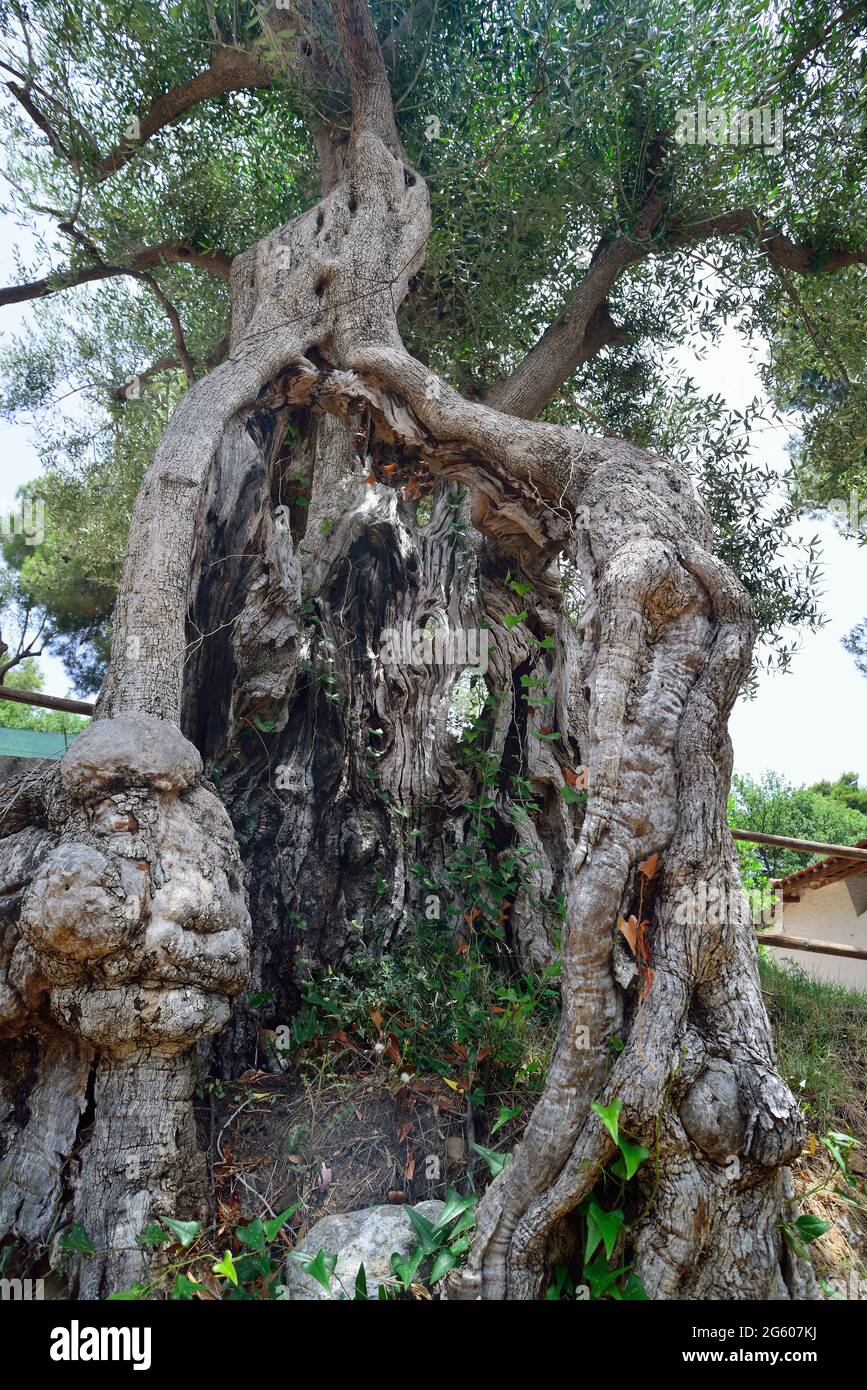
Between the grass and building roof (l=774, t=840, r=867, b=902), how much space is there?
6.58 m

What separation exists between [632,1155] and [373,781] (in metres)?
2.73

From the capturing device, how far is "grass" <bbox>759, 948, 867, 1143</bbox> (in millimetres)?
3895

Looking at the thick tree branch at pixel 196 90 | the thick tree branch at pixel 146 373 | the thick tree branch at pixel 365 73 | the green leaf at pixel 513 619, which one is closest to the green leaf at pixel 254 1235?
the green leaf at pixel 513 619

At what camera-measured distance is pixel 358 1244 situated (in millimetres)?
3115

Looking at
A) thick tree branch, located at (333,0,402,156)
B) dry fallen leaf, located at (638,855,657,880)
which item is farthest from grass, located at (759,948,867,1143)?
thick tree branch, located at (333,0,402,156)

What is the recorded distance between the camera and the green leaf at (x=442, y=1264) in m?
2.86

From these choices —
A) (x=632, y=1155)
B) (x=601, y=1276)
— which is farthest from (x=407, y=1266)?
(x=632, y=1155)

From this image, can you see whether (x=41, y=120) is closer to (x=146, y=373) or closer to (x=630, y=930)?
(x=146, y=373)

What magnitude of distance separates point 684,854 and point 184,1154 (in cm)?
213

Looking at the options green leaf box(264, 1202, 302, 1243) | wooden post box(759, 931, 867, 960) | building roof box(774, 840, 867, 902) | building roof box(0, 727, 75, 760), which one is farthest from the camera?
Result: building roof box(774, 840, 867, 902)

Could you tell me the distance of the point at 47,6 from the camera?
21.0 feet

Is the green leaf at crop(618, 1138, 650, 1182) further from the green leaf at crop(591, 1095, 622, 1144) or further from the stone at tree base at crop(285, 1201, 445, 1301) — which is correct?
→ the stone at tree base at crop(285, 1201, 445, 1301)

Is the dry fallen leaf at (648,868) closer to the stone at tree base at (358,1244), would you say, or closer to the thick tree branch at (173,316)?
the stone at tree base at (358,1244)
